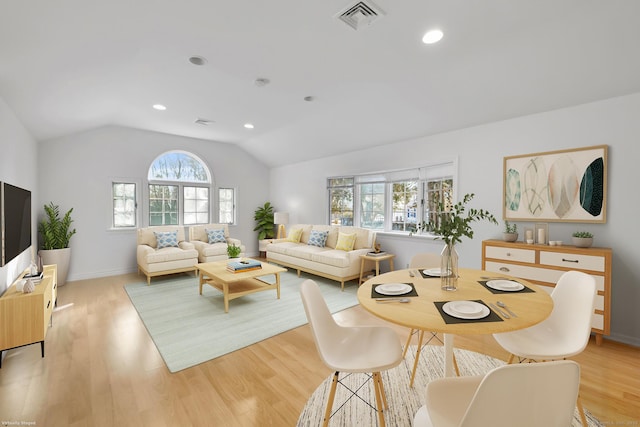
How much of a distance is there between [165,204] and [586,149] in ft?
22.5

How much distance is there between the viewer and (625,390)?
2.07m

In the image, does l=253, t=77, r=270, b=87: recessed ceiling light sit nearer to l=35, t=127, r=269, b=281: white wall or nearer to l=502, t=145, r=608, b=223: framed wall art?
l=502, t=145, r=608, b=223: framed wall art

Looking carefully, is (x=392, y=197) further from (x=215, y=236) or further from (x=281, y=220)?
(x=215, y=236)

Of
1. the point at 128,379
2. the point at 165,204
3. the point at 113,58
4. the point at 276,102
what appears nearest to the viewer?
the point at 128,379

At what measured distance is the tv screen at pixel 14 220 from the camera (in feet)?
8.34

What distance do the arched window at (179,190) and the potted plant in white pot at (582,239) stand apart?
6.45 m

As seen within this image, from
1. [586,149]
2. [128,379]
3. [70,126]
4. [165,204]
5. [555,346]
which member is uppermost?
[70,126]

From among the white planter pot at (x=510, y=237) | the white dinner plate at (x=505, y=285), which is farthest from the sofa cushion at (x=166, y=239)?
the white planter pot at (x=510, y=237)

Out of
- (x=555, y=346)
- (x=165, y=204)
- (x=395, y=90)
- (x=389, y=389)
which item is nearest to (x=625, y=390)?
(x=555, y=346)

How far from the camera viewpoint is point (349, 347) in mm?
1720

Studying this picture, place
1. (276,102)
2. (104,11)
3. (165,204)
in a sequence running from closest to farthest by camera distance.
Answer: (104,11) → (276,102) → (165,204)

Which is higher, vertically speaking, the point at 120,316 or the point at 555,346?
the point at 555,346

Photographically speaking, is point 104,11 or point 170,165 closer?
point 104,11

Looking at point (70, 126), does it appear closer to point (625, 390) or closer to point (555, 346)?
point (555, 346)
